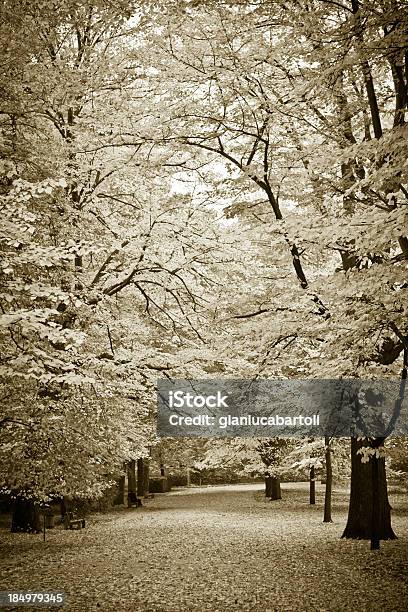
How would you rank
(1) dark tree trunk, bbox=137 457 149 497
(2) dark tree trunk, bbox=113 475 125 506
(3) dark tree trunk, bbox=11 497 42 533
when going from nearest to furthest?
1. (3) dark tree trunk, bbox=11 497 42 533
2. (2) dark tree trunk, bbox=113 475 125 506
3. (1) dark tree trunk, bbox=137 457 149 497

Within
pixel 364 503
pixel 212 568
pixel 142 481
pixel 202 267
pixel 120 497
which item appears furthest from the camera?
pixel 142 481

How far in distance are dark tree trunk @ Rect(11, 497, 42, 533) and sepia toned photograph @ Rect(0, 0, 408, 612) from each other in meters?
0.05

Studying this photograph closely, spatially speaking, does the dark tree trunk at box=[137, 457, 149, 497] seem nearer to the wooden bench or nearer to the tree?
the wooden bench

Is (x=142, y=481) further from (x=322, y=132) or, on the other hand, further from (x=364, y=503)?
(x=322, y=132)

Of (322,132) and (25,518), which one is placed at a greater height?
(322,132)

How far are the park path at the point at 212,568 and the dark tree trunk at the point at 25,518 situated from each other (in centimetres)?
46

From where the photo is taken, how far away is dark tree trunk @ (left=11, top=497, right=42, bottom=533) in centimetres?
1548

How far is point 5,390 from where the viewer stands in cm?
916

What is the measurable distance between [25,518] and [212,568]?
22.9 feet

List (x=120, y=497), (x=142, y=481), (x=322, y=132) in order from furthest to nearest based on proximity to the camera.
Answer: (x=142, y=481), (x=120, y=497), (x=322, y=132)

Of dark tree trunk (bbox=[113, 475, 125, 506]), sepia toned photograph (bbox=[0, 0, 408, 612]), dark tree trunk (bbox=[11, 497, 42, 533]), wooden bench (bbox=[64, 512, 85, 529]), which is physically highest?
sepia toned photograph (bbox=[0, 0, 408, 612])

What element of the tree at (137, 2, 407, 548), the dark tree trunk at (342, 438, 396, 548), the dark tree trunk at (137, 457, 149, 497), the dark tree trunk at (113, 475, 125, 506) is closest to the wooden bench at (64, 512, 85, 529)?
the dark tree trunk at (342, 438, 396, 548)

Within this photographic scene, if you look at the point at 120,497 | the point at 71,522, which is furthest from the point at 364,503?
the point at 120,497

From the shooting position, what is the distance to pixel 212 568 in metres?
10.6
